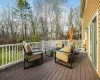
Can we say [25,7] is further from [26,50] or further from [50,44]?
[26,50]

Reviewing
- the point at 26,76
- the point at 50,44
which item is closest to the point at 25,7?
the point at 50,44

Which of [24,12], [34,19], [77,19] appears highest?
[24,12]

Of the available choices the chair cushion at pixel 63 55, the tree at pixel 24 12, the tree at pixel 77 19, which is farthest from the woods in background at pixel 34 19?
the chair cushion at pixel 63 55

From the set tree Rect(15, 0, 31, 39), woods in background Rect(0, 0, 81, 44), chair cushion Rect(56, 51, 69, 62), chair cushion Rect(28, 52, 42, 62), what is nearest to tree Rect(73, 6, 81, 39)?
woods in background Rect(0, 0, 81, 44)

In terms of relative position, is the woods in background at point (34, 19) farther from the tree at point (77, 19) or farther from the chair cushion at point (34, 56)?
the chair cushion at point (34, 56)

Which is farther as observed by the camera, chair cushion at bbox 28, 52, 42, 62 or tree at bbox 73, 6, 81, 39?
tree at bbox 73, 6, 81, 39

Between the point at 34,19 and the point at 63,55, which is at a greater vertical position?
the point at 34,19

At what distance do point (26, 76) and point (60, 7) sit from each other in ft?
49.3

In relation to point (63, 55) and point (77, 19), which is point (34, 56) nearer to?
point (63, 55)

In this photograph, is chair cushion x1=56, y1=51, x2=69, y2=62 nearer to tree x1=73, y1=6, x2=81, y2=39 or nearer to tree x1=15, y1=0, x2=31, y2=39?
tree x1=15, y1=0, x2=31, y2=39

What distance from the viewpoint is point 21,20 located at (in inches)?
686

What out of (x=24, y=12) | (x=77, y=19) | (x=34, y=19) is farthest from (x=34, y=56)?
A: (x=77, y=19)

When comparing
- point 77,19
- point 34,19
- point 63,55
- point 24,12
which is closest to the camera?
point 63,55

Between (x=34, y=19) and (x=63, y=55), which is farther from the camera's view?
(x=34, y=19)
